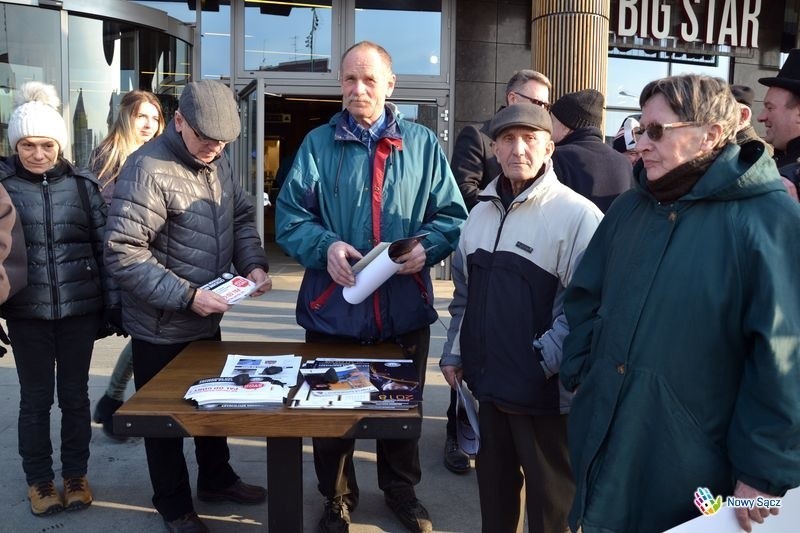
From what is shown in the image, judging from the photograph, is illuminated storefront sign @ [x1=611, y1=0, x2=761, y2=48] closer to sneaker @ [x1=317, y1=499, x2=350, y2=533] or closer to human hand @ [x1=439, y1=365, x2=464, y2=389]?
human hand @ [x1=439, y1=365, x2=464, y2=389]

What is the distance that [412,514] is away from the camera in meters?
3.10

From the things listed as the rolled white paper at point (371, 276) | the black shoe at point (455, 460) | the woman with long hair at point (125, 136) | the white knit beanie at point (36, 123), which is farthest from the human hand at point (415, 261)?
the woman with long hair at point (125, 136)

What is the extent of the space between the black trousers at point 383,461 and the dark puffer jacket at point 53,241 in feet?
3.48

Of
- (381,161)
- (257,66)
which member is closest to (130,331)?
(381,161)

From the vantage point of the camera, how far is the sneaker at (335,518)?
9.79 ft

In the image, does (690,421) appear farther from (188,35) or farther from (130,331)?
(188,35)

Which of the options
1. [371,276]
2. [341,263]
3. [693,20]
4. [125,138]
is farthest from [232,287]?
[693,20]

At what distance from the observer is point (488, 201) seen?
8.12 feet

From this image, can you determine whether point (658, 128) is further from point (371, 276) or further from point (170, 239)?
point (170, 239)

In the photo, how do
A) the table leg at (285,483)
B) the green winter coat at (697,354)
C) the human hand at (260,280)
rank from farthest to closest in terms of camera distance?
the human hand at (260,280) < the table leg at (285,483) < the green winter coat at (697,354)

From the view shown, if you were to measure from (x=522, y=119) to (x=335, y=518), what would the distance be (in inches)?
72.0

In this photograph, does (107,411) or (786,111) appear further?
(107,411)

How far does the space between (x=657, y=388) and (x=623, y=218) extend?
493 mm

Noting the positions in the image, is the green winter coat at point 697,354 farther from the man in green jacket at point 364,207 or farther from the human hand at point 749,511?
the man in green jacket at point 364,207
